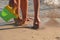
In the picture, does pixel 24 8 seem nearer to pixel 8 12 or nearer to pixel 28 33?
pixel 8 12

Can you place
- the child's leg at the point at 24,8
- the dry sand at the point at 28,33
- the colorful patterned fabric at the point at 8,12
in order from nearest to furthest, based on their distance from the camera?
the dry sand at the point at 28,33 → the colorful patterned fabric at the point at 8,12 → the child's leg at the point at 24,8

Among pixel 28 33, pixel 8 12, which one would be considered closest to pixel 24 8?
pixel 8 12

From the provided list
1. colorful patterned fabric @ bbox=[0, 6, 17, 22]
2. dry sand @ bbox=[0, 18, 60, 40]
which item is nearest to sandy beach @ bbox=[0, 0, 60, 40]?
dry sand @ bbox=[0, 18, 60, 40]

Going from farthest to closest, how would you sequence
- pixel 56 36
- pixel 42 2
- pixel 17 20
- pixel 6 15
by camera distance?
pixel 42 2, pixel 17 20, pixel 6 15, pixel 56 36

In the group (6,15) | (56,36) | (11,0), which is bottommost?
(56,36)

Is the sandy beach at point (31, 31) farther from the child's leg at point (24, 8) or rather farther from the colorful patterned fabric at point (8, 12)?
the colorful patterned fabric at point (8, 12)

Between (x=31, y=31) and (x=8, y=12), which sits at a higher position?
(x=8, y=12)

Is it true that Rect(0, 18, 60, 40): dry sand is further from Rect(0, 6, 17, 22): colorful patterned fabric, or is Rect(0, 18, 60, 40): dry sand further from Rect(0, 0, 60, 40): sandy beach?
Rect(0, 6, 17, 22): colorful patterned fabric

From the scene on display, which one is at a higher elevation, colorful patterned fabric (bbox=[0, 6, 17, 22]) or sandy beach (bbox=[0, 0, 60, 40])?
colorful patterned fabric (bbox=[0, 6, 17, 22])

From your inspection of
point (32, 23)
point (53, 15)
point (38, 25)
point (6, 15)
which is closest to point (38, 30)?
point (38, 25)

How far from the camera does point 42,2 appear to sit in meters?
4.47

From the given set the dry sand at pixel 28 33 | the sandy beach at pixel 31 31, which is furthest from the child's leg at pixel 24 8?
the dry sand at pixel 28 33

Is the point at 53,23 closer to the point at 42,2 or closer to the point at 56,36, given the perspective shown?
the point at 56,36

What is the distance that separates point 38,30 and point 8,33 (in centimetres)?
44
